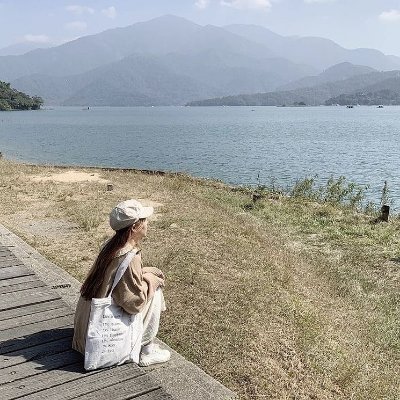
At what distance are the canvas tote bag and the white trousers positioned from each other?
29 cm

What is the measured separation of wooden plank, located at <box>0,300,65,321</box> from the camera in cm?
461

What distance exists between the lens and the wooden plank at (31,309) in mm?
4613

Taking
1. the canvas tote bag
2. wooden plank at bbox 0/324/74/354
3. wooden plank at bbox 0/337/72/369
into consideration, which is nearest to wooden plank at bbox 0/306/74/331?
wooden plank at bbox 0/324/74/354

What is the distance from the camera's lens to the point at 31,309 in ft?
15.6

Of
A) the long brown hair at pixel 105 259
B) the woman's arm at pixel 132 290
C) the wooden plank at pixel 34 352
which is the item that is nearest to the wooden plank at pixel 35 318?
the wooden plank at pixel 34 352

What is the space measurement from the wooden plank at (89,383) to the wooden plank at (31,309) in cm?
125

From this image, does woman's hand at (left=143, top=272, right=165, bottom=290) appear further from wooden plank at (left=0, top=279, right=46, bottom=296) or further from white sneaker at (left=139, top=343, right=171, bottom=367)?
wooden plank at (left=0, top=279, right=46, bottom=296)


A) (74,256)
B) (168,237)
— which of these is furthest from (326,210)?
(74,256)

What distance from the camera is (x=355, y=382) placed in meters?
4.86

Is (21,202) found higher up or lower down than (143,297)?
lower down

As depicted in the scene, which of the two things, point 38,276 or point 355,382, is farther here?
point 38,276

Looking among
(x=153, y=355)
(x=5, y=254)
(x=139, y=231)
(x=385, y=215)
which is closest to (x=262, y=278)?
→ (x=153, y=355)

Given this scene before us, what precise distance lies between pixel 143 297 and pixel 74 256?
5.13m

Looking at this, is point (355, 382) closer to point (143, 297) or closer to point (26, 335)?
point (143, 297)
